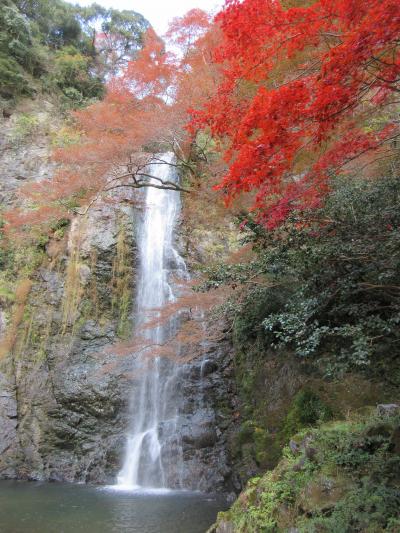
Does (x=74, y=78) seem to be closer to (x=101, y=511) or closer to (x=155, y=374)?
(x=155, y=374)

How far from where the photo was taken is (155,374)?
12.4 metres

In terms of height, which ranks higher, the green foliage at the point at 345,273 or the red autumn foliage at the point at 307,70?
the red autumn foliage at the point at 307,70

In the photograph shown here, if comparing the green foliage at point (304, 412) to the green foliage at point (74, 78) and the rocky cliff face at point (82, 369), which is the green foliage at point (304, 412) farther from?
the green foliage at point (74, 78)

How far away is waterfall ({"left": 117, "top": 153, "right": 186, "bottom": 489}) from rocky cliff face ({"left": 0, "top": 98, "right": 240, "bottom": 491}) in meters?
0.30

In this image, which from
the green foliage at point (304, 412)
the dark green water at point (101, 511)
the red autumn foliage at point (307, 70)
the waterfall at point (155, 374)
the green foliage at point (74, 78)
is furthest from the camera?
the green foliage at point (74, 78)

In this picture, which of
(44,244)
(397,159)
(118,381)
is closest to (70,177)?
(44,244)

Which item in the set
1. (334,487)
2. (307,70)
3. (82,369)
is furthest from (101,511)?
(307,70)

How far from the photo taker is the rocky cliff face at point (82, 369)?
1088cm

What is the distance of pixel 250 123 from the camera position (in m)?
4.80

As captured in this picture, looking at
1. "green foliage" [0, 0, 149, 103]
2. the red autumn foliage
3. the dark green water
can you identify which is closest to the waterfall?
the dark green water

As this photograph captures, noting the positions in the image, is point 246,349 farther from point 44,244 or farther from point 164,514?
point 44,244

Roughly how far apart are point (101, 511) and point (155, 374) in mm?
5031

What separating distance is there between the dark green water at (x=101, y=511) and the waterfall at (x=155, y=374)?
1.05 meters

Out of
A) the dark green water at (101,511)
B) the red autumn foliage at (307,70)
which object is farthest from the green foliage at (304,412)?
the red autumn foliage at (307,70)
